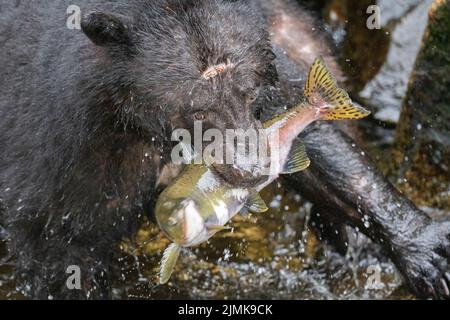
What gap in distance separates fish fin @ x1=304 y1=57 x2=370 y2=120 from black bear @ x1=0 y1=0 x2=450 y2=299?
13.8 inches

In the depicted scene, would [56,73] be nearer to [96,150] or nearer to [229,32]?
[96,150]

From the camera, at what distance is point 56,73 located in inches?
→ 234

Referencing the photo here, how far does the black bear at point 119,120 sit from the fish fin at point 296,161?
34 centimetres

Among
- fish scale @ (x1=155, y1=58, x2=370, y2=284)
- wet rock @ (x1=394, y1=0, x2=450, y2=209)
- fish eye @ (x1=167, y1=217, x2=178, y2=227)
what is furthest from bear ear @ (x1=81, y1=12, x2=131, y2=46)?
wet rock @ (x1=394, y1=0, x2=450, y2=209)

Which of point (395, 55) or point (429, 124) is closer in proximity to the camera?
point (429, 124)

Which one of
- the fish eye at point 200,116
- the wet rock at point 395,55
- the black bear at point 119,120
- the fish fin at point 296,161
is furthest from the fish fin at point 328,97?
the wet rock at point 395,55

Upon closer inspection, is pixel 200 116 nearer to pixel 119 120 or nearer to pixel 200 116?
pixel 200 116

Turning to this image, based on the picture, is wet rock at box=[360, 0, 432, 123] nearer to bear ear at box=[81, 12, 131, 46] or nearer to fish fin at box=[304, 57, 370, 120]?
fish fin at box=[304, 57, 370, 120]

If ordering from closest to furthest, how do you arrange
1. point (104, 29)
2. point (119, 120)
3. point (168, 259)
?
1. point (168, 259)
2. point (104, 29)
3. point (119, 120)

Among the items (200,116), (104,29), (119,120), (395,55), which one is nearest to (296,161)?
(200,116)

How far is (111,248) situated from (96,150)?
3.03 feet

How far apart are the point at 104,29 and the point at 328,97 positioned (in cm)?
126

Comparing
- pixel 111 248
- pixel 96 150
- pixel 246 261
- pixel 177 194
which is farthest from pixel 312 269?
pixel 177 194

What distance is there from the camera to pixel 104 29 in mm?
5473
